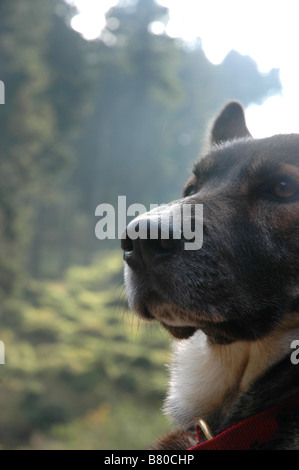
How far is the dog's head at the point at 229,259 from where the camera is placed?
2094 millimetres

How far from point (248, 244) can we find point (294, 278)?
0.29 m

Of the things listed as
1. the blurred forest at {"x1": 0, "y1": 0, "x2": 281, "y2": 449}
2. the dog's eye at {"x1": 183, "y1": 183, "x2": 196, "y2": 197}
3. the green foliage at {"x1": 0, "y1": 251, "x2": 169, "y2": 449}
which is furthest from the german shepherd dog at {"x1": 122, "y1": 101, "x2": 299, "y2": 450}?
the green foliage at {"x1": 0, "y1": 251, "x2": 169, "y2": 449}

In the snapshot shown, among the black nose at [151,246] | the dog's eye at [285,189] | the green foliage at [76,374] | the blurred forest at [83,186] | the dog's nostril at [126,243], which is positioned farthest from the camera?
the blurred forest at [83,186]

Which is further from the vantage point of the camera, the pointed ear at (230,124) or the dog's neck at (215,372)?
the pointed ear at (230,124)

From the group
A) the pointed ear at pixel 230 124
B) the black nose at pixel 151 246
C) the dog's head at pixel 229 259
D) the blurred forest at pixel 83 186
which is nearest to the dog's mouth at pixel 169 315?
the dog's head at pixel 229 259

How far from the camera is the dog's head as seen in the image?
6.87ft

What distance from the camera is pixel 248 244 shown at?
90.0 inches

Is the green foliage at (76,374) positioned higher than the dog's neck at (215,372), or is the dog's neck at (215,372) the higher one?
the green foliage at (76,374)

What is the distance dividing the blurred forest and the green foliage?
Answer: 1.1 inches

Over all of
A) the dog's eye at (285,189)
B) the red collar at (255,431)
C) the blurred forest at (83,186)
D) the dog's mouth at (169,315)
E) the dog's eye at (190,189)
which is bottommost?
the red collar at (255,431)

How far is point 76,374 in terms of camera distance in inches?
381

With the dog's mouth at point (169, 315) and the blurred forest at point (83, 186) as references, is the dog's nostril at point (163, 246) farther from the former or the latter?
the blurred forest at point (83, 186)

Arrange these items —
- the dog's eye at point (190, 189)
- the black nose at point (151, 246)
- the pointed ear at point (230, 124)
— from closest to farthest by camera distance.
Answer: the black nose at point (151, 246)
the dog's eye at point (190, 189)
the pointed ear at point (230, 124)

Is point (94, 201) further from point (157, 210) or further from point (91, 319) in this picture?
point (157, 210)
